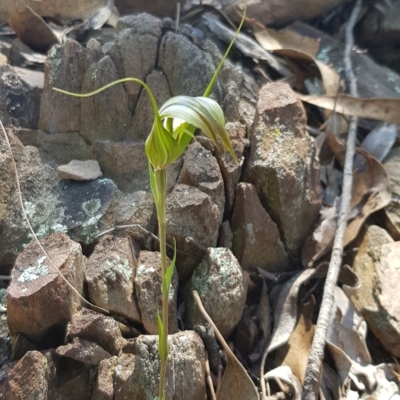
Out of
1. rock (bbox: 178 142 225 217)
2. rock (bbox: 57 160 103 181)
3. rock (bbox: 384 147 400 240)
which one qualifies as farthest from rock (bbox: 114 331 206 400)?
rock (bbox: 384 147 400 240)

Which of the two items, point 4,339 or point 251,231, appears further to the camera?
point 251,231

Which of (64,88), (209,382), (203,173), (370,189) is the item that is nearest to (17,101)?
(64,88)

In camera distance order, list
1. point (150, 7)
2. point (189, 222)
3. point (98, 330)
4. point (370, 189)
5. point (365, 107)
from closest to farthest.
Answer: point (98, 330)
point (189, 222)
point (370, 189)
point (365, 107)
point (150, 7)

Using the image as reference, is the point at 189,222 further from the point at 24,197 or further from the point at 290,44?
the point at 290,44

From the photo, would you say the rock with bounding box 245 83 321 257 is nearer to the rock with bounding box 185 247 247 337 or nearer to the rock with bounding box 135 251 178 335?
the rock with bounding box 185 247 247 337

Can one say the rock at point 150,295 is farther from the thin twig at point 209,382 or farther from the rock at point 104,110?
the rock at point 104,110

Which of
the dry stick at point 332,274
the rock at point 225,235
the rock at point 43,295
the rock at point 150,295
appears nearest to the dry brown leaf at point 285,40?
the dry stick at point 332,274
